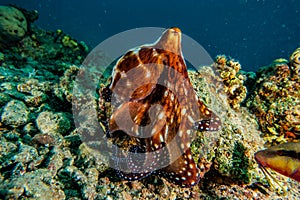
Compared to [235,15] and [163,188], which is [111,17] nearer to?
[235,15]

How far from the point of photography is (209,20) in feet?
383

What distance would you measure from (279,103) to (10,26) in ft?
30.1

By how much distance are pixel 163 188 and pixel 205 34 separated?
367 feet

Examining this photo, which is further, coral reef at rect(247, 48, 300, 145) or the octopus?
coral reef at rect(247, 48, 300, 145)

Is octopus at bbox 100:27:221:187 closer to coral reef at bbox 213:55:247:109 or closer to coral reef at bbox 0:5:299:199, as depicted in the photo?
coral reef at bbox 0:5:299:199

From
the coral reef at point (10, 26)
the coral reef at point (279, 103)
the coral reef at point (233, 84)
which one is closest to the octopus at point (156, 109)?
the coral reef at point (233, 84)

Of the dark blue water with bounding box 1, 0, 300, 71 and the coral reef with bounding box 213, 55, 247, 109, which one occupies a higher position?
the dark blue water with bounding box 1, 0, 300, 71

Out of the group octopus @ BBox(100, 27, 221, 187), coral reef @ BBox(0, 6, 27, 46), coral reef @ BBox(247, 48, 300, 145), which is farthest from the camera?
coral reef @ BBox(0, 6, 27, 46)

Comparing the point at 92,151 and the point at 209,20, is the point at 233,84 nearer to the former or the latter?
the point at 92,151

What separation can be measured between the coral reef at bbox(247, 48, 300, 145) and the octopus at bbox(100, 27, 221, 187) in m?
2.48

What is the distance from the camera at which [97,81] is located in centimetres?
443

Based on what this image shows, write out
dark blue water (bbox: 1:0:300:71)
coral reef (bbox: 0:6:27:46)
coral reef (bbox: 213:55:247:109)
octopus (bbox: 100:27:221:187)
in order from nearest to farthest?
octopus (bbox: 100:27:221:187) < coral reef (bbox: 213:55:247:109) < coral reef (bbox: 0:6:27:46) < dark blue water (bbox: 1:0:300:71)

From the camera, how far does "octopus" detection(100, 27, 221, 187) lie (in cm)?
205

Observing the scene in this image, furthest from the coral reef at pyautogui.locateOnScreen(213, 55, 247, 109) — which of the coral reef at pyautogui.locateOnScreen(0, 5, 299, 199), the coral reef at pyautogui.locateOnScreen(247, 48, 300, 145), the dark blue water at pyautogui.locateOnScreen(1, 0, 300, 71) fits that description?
the dark blue water at pyautogui.locateOnScreen(1, 0, 300, 71)
